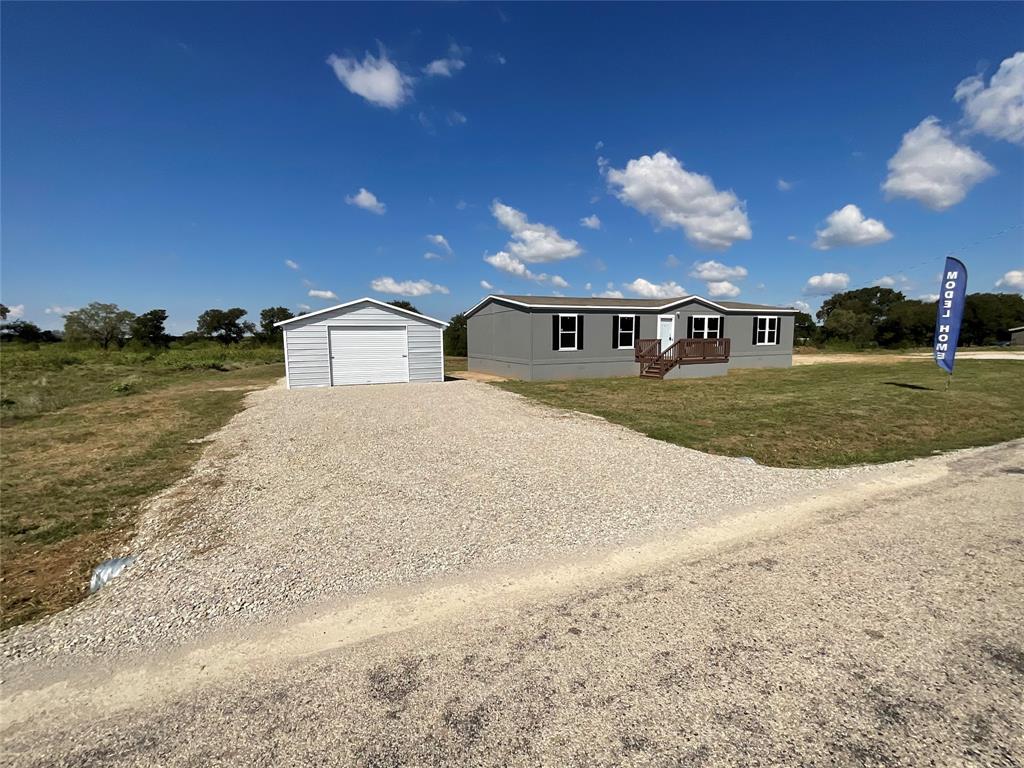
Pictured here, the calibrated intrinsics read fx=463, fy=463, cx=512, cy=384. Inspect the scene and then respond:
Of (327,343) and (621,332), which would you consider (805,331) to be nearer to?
(621,332)

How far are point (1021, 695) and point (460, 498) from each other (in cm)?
422

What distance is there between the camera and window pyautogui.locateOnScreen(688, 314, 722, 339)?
68.0 feet

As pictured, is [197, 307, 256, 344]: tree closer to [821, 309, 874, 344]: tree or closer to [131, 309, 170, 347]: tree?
[131, 309, 170, 347]: tree

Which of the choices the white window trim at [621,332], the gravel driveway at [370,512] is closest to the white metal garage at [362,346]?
the white window trim at [621,332]

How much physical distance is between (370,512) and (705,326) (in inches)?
773

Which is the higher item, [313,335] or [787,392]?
[313,335]

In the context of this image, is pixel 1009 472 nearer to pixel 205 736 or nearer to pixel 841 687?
pixel 841 687

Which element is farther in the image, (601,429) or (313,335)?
(313,335)

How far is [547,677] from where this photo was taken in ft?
7.85

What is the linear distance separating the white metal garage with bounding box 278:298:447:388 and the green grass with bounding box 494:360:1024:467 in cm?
Answer: 395

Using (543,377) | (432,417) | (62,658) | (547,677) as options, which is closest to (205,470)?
(62,658)

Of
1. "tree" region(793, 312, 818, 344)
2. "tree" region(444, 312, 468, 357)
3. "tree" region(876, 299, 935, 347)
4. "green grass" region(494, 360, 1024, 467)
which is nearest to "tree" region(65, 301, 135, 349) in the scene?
"tree" region(444, 312, 468, 357)

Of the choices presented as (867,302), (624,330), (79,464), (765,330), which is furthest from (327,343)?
(867,302)

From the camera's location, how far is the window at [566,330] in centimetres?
1825
